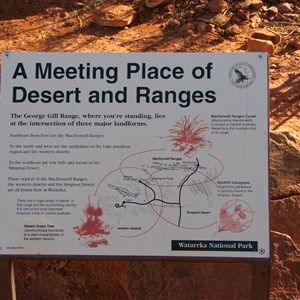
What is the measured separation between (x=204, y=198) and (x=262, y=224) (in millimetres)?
289

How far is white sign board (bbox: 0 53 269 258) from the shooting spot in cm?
275

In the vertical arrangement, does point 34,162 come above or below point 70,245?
above

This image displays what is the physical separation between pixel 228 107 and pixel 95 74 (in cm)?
65

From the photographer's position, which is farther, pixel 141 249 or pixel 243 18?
pixel 243 18

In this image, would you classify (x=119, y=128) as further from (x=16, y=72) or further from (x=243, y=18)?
(x=243, y=18)

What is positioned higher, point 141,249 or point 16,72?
point 16,72

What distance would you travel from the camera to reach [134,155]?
2803 millimetres

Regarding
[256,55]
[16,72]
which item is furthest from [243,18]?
[16,72]

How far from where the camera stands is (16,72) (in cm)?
288

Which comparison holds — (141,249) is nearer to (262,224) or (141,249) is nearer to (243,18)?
(262,224)

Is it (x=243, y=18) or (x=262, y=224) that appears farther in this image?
(x=243, y=18)

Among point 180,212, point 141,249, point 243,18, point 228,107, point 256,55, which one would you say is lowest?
point 141,249

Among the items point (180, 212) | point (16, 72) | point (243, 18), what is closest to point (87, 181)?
point (180, 212)

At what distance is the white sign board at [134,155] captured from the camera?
275 cm
